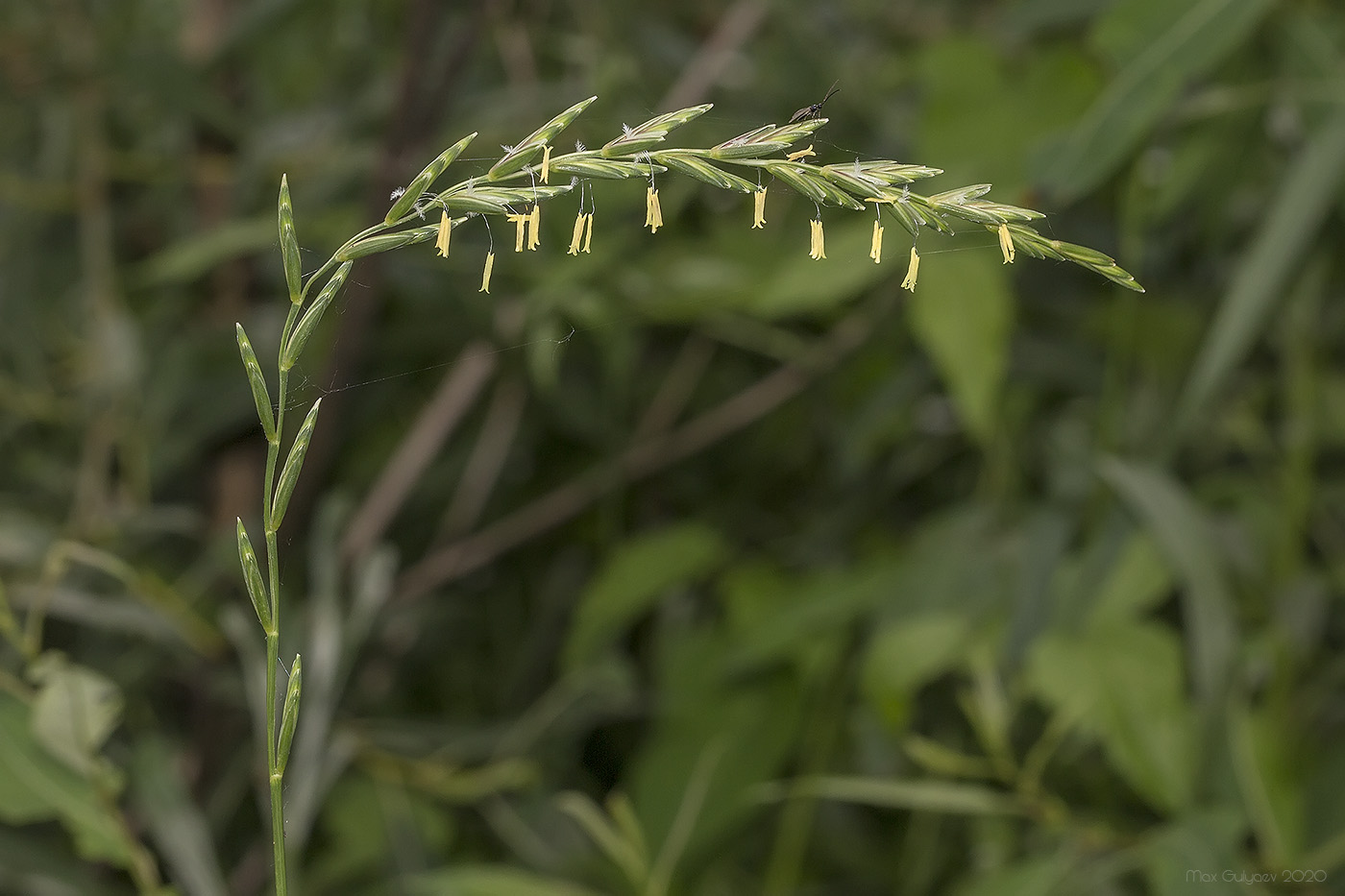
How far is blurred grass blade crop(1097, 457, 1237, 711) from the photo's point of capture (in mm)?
531

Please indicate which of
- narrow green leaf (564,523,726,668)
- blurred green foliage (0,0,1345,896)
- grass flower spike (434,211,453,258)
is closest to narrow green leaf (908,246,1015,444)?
blurred green foliage (0,0,1345,896)

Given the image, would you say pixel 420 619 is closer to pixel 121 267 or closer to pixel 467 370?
pixel 467 370

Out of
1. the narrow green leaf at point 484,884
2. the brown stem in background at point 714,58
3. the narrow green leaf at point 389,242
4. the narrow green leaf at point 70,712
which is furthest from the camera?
the brown stem in background at point 714,58

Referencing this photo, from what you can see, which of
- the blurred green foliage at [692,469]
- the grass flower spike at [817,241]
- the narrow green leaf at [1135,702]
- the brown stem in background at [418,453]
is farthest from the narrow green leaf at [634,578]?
the grass flower spike at [817,241]

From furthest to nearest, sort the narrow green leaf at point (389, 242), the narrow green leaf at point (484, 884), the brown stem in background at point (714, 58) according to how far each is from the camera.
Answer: the brown stem in background at point (714, 58) → the narrow green leaf at point (484, 884) → the narrow green leaf at point (389, 242)

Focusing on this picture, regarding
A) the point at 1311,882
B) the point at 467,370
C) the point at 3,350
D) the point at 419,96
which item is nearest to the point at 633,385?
the point at 467,370

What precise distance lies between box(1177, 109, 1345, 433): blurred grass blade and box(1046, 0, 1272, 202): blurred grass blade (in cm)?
9

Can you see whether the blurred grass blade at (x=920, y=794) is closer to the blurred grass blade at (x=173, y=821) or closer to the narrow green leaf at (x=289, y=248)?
the blurred grass blade at (x=173, y=821)

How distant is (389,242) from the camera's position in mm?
216

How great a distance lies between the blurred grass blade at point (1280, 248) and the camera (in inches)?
20.2

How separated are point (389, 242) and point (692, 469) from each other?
69 centimetres

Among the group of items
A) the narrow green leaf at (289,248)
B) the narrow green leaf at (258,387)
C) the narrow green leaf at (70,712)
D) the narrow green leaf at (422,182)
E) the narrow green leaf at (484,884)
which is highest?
the narrow green leaf at (422,182)

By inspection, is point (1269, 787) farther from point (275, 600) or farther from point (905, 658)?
point (275, 600)

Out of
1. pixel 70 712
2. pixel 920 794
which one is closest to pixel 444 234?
pixel 70 712
